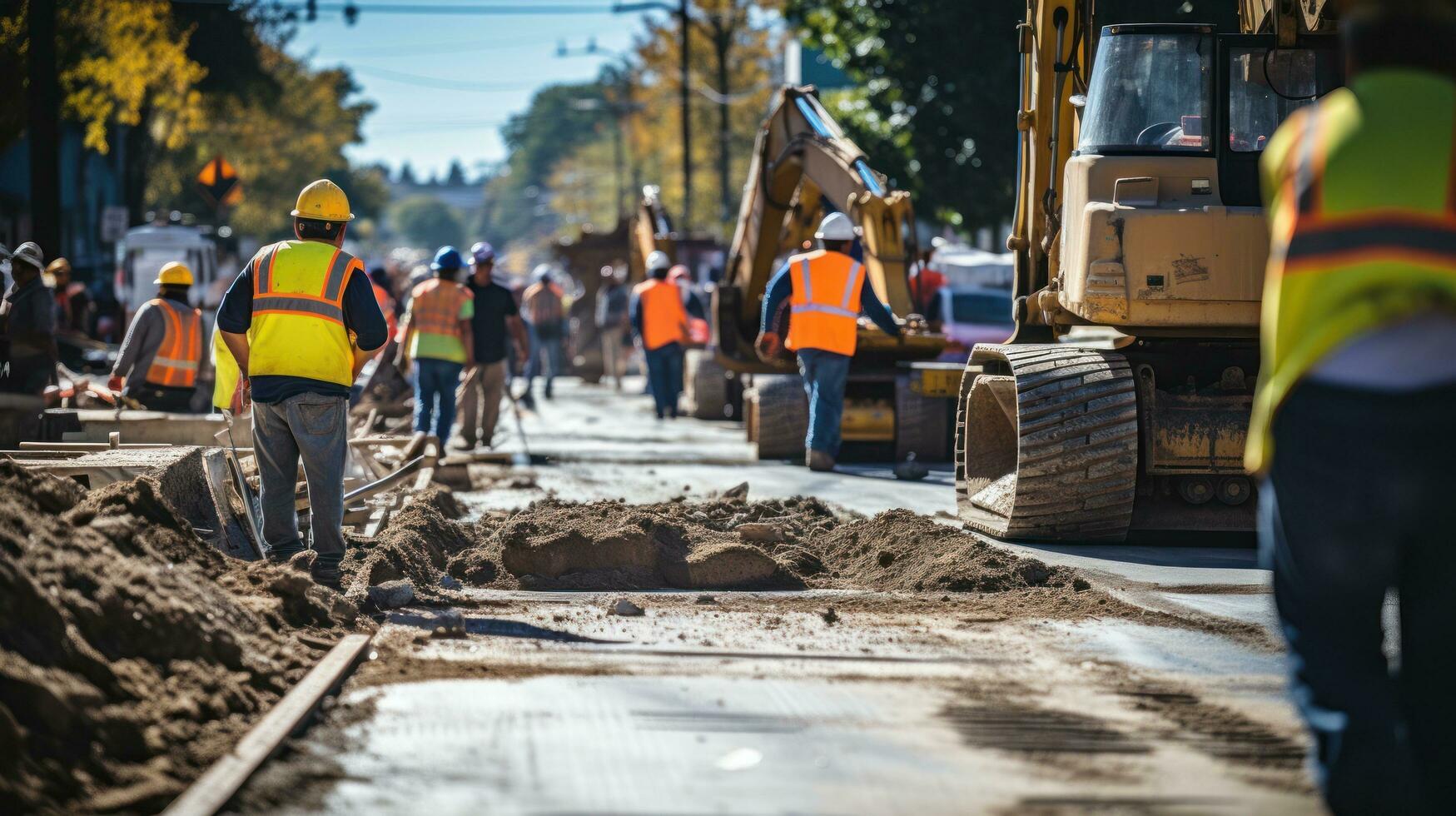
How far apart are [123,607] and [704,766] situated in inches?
80.1

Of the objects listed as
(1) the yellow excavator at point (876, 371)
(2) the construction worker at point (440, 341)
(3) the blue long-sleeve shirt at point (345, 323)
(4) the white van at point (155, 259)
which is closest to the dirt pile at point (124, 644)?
(3) the blue long-sleeve shirt at point (345, 323)

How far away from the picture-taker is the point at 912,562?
31.6 feet

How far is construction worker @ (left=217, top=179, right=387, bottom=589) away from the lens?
8.89 m

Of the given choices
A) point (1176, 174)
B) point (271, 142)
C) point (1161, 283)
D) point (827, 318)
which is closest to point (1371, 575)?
point (1161, 283)

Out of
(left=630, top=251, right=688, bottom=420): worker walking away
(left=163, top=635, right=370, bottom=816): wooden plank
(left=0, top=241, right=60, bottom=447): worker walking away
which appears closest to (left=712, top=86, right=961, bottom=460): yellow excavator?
(left=630, top=251, right=688, bottom=420): worker walking away

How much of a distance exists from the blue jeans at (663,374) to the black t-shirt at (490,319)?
573 centimetres

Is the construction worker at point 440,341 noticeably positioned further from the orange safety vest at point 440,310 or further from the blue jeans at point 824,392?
the blue jeans at point 824,392

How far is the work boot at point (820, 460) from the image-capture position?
15656 mm

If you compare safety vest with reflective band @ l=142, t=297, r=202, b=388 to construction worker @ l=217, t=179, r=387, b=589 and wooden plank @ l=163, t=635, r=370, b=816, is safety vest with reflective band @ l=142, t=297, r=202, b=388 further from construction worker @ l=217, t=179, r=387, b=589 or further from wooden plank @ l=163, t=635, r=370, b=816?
wooden plank @ l=163, t=635, r=370, b=816

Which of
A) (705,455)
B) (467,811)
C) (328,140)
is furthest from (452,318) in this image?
(328,140)

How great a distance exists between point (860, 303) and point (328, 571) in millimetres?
7516

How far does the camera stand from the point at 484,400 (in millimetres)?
18938

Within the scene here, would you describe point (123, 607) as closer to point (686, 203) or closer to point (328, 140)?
point (686, 203)

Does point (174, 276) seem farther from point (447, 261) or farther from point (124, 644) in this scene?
point (124, 644)
